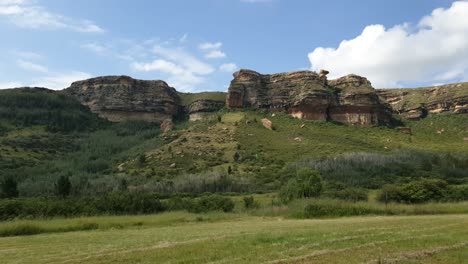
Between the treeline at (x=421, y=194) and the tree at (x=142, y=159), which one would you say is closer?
the treeline at (x=421, y=194)

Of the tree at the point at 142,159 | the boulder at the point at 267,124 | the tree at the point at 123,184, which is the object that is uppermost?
the boulder at the point at 267,124

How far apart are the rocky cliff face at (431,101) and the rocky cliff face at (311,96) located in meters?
17.6

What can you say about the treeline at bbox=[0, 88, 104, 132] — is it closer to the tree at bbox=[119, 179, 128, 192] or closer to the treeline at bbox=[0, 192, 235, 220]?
the tree at bbox=[119, 179, 128, 192]

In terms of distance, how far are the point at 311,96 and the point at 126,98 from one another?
243ft

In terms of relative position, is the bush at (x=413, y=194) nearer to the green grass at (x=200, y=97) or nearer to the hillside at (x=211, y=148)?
the hillside at (x=211, y=148)

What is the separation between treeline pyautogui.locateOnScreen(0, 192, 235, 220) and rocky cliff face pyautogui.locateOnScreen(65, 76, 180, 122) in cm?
12247

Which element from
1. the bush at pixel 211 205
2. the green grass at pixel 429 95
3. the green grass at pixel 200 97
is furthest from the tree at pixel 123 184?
the green grass at pixel 429 95

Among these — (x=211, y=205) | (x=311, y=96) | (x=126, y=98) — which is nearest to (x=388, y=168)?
(x=211, y=205)

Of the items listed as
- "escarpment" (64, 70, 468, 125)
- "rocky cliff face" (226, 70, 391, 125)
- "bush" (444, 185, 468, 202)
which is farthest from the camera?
"escarpment" (64, 70, 468, 125)

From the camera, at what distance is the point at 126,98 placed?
158125 mm

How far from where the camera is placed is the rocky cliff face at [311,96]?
394 feet

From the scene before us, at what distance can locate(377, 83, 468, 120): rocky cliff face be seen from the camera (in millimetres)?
129875

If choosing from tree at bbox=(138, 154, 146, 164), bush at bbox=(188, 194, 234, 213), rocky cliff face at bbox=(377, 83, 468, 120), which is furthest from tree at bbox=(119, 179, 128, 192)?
rocky cliff face at bbox=(377, 83, 468, 120)

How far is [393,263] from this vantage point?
10562mm
